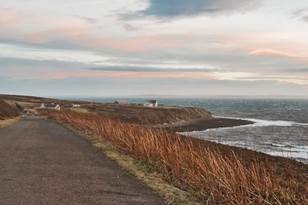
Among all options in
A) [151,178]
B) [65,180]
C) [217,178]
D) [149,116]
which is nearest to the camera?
[217,178]

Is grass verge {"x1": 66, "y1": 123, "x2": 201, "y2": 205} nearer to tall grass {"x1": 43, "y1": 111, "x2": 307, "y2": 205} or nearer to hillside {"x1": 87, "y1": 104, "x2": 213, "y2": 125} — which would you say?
tall grass {"x1": 43, "y1": 111, "x2": 307, "y2": 205}

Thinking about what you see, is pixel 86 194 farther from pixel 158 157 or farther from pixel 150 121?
pixel 150 121

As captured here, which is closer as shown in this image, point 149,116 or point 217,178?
point 217,178

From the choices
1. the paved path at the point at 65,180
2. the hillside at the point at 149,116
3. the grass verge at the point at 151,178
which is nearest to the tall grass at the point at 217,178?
the grass verge at the point at 151,178

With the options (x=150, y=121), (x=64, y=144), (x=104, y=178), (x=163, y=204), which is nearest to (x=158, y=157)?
(x=104, y=178)

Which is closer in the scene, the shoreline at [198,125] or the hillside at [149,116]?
the shoreline at [198,125]

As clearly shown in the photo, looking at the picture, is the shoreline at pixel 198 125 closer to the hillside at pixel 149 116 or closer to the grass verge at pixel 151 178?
the hillside at pixel 149 116

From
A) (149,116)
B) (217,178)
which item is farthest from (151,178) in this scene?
(149,116)

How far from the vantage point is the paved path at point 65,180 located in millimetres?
9679

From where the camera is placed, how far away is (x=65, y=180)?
1202 cm

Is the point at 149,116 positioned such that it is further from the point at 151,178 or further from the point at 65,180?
the point at 65,180

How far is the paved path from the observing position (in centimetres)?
968

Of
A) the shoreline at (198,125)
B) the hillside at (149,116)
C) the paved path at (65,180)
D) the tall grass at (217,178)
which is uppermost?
the tall grass at (217,178)

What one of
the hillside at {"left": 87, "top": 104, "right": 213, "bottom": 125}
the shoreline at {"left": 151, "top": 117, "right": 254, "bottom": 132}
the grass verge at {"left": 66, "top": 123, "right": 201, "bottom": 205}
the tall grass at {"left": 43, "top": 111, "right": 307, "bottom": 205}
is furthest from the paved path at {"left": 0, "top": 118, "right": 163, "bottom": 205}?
the hillside at {"left": 87, "top": 104, "right": 213, "bottom": 125}
